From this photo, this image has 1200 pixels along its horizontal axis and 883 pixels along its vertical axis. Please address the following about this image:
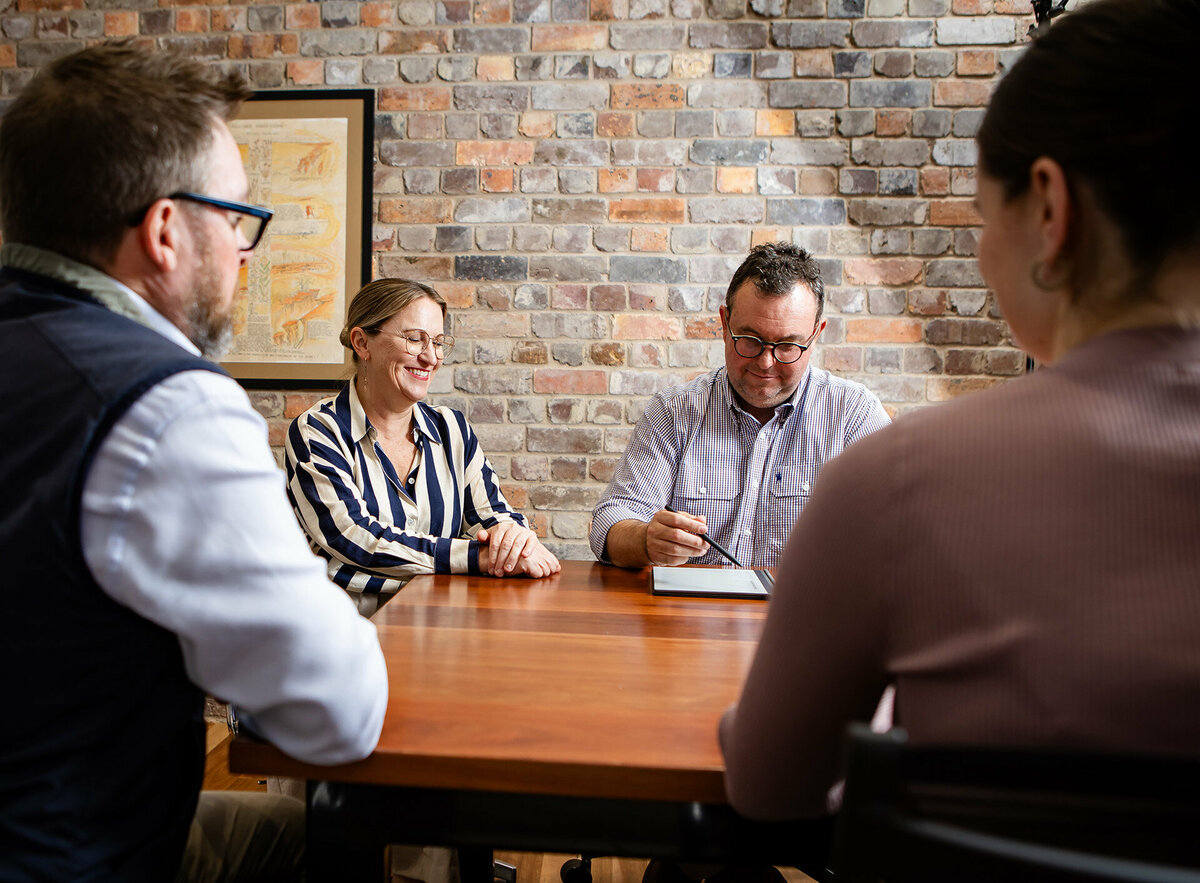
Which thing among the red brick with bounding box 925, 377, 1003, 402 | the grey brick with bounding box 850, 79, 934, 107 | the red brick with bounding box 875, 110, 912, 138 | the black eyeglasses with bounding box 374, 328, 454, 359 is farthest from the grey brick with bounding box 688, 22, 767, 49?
the black eyeglasses with bounding box 374, 328, 454, 359

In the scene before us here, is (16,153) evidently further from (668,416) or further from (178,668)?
(668,416)

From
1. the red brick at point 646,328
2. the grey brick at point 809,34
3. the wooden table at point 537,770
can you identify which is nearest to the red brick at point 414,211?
the red brick at point 646,328

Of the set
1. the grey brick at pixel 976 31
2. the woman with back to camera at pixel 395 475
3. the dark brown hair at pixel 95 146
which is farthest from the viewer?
the grey brick at pixel 976 31

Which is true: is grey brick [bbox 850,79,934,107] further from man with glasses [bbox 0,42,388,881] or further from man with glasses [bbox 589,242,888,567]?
man with glasses [bbox 0,42,388,881]

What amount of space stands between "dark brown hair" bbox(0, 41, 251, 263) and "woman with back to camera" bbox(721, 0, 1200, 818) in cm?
74

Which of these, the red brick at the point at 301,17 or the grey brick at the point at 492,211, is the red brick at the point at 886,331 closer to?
the grey brick at the point at 492,211

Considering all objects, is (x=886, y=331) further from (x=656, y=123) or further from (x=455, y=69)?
(x=455, y=69)

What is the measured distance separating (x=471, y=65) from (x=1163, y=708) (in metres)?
2.75

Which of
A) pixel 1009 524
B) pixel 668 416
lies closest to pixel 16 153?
pixel 1009 524

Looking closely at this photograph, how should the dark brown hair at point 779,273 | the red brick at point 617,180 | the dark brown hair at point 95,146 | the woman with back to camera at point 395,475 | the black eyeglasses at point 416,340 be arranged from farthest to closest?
1. the red brick at point 617,180
2. the black eyeglasses at point 416,340
3. the dark brown hair at point 779,273
4. the woman with back to camera at point 395,475
5. the dark brown hair at point 95,146

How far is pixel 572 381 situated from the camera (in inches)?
109

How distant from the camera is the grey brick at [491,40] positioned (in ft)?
8.86

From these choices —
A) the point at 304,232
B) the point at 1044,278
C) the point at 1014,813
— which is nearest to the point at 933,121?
the point at 304,232

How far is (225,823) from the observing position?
3.67 ft
